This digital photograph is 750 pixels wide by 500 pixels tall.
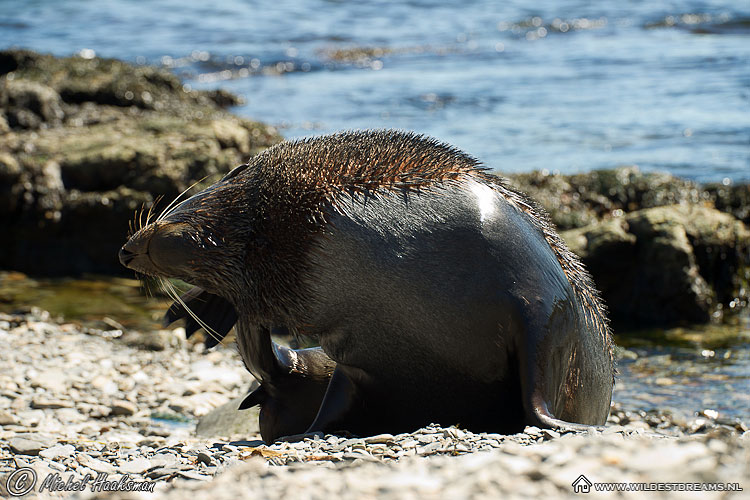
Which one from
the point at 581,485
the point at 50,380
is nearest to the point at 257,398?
the point at 50,380

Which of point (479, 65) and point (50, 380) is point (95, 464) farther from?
point (479, 65)

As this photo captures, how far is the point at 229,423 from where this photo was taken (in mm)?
6758

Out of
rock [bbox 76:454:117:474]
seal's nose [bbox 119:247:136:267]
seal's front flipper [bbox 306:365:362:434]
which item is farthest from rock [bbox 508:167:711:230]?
rock [bbox 76:454:117:474]

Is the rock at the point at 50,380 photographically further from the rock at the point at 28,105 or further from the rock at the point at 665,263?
the rock at the point at 28,105

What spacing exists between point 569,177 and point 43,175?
248 inches

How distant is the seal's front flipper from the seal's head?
702mm

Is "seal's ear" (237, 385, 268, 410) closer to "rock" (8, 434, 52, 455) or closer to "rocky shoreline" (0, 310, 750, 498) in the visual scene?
"rocky shoreline" (0, 310, 750, 498)

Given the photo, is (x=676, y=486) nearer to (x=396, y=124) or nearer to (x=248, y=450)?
(x=248, y=450)

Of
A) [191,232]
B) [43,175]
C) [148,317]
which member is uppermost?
[191,232]

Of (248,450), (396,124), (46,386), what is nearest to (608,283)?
(46,386)

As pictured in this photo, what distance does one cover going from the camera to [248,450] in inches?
165

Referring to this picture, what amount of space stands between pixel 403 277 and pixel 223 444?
1.27 metres

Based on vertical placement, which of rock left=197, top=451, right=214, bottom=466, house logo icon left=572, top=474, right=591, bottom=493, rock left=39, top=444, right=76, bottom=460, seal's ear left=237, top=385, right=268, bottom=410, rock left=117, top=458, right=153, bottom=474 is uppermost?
house logo icon left=572, top=474, right=591, bottom=493

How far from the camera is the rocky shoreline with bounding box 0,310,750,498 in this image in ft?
8.22
